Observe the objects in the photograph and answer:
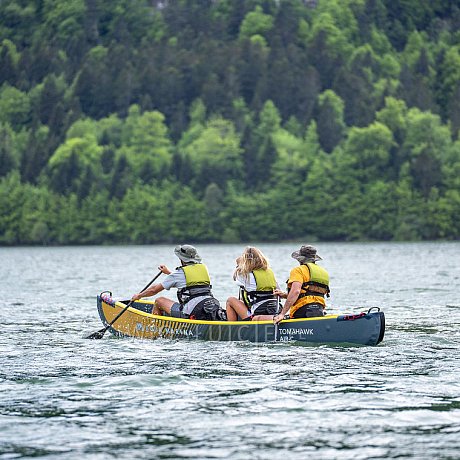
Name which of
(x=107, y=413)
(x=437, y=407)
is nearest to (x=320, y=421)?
(x=437, y=407)

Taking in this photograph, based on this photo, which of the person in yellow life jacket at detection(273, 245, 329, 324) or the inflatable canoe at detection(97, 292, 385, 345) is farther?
the person in yellow life jacket at detection(273, 245, 329, 324)

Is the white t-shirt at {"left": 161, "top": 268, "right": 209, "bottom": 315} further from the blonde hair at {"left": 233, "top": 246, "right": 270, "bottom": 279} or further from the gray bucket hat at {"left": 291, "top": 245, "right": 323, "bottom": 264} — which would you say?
the gray bucket hat at {"left": 291, "top": 245, "right": 323, "bottom": 264}

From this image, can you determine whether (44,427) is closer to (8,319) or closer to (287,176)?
(8,319)

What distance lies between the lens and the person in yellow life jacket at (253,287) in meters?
23.5

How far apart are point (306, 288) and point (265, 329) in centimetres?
120

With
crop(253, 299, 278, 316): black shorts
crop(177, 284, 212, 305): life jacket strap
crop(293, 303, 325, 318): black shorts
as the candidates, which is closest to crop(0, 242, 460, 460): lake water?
crop(293, 303, 325, 318): black shorts

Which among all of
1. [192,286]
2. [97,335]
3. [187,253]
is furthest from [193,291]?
[97,335]

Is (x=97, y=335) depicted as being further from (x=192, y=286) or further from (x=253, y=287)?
(x=253, y=287)

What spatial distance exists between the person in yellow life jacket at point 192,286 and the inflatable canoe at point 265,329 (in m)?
0.37

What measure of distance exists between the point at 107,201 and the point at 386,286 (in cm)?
12210

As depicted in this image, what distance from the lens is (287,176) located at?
6388 inches

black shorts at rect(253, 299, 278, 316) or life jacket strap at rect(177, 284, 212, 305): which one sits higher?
life jacket strap at rect(177, 284, 212, 305)

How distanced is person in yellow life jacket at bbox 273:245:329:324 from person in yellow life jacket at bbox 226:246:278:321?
0.50 meters

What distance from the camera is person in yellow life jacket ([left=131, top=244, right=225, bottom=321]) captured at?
79.1 feet
